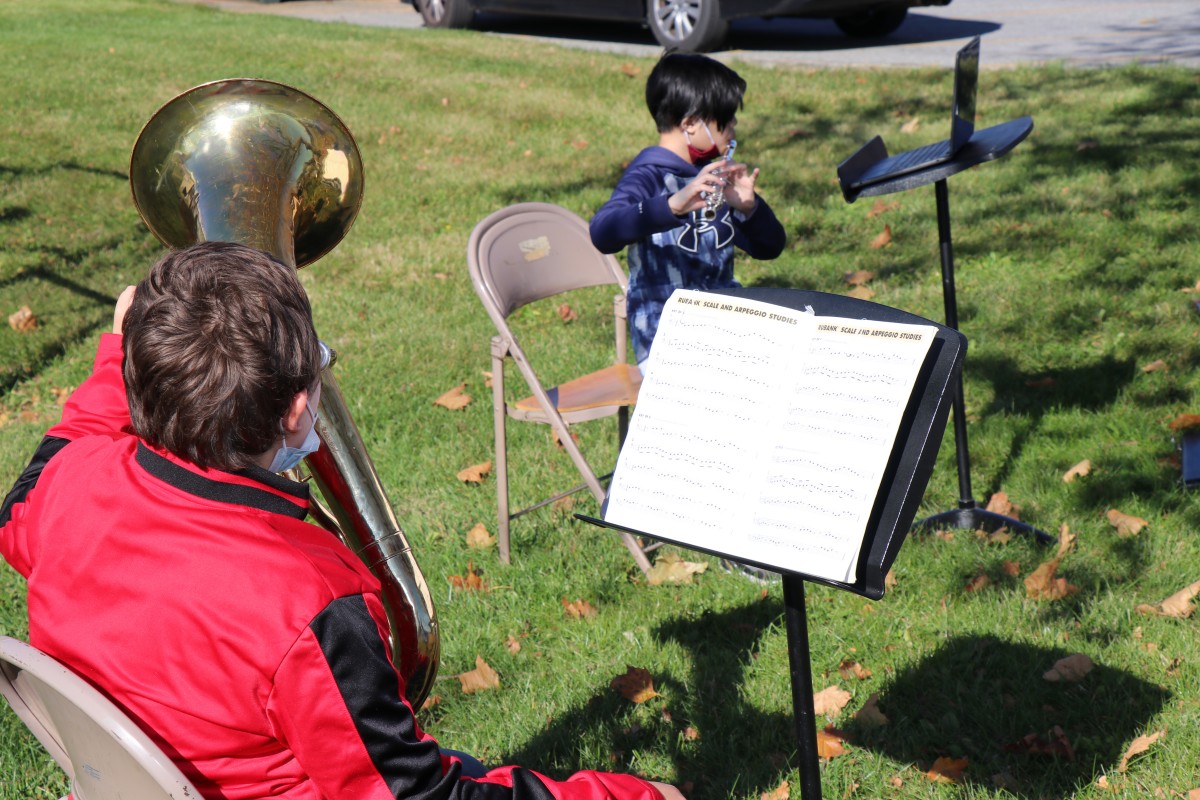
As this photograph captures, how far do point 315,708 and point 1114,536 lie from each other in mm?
3028

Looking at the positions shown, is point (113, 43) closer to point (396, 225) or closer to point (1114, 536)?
point (396, 225)

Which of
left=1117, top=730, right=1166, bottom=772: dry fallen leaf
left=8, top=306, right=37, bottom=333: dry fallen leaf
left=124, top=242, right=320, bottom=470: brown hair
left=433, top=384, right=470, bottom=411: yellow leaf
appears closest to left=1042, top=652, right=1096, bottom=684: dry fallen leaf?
left=1117, top=730, right=1166, bottom=772: dry fallen leaf

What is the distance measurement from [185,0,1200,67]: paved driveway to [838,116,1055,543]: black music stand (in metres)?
6.49

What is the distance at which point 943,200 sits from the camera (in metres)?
3.54

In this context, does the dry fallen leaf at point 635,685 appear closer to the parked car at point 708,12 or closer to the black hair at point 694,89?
the black hair at point 694,89

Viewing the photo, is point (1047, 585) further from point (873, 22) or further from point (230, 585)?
point (873, 22)

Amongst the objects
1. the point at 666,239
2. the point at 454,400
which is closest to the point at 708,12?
the point at 454,400

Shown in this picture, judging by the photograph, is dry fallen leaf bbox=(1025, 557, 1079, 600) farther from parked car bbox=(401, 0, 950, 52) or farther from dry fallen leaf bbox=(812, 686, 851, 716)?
parked car bbox=(401, 0, 950, 52)

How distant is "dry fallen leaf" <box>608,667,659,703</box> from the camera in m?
3.12

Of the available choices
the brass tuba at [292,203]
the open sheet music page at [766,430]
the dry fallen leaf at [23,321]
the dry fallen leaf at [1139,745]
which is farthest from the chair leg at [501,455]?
the dry fallen leaf at [23,321]

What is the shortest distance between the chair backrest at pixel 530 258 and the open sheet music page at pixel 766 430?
167 cm

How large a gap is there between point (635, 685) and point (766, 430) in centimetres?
151

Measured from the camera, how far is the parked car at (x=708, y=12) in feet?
33.5

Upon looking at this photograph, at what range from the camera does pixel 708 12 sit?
10.3m
